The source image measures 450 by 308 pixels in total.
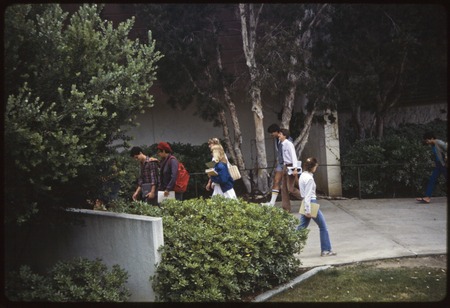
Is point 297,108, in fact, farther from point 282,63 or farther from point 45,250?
point 45,250

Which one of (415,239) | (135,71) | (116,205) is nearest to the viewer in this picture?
(135,71)

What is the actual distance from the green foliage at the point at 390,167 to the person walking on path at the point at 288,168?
331 centimetres

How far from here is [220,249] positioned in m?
6.70

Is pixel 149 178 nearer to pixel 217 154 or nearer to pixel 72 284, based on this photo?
pixel 217 154

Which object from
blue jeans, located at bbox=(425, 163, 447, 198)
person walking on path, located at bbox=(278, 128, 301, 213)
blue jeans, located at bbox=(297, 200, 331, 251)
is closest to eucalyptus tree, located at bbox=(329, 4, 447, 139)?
blue jeans, located at bbox=(425, 163, 447, 198)

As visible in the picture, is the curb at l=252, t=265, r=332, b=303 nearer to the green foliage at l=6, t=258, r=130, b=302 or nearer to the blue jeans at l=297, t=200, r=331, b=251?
the blue jeans at l=297, t=200, r=331, b=251

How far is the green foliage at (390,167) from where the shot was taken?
13.6 m

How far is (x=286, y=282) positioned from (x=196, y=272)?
1395 millimetres

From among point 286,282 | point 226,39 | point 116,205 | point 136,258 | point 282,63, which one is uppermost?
point 226,39

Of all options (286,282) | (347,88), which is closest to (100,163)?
(286,282)

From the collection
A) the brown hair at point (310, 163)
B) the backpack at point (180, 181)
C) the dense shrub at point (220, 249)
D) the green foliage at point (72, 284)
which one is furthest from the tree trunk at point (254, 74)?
the green foliage at point (72, 284)

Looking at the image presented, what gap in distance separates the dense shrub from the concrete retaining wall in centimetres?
22

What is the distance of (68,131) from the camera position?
650 cm

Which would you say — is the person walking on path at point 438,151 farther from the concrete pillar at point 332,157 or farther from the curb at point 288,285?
the curb at point 288,285
